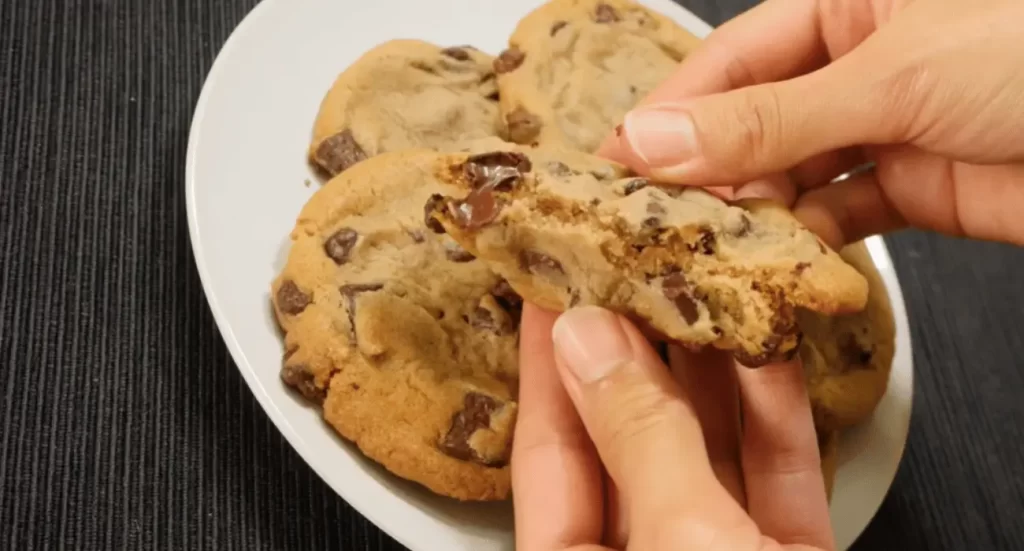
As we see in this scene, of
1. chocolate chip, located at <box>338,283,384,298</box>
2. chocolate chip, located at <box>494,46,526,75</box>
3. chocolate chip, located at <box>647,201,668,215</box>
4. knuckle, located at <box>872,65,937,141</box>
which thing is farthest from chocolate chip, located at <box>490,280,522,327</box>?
knuckle, located at <box>872,65,937,141</box>

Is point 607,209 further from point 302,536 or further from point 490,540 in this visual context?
point 302,536

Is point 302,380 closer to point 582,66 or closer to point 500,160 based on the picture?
point 500,160

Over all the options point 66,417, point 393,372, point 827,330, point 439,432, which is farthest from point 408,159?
point 827,330

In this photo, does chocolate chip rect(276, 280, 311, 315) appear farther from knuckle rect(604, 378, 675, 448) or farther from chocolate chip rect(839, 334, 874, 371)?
chocolate chip rect(839, 334, 874, 371)

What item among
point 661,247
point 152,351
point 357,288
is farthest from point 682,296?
point 152,351

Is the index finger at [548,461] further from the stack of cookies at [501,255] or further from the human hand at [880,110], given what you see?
the human hand at [880,110]

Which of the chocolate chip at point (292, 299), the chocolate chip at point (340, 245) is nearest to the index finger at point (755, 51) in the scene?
the chocolate chip at point (340, 245)
